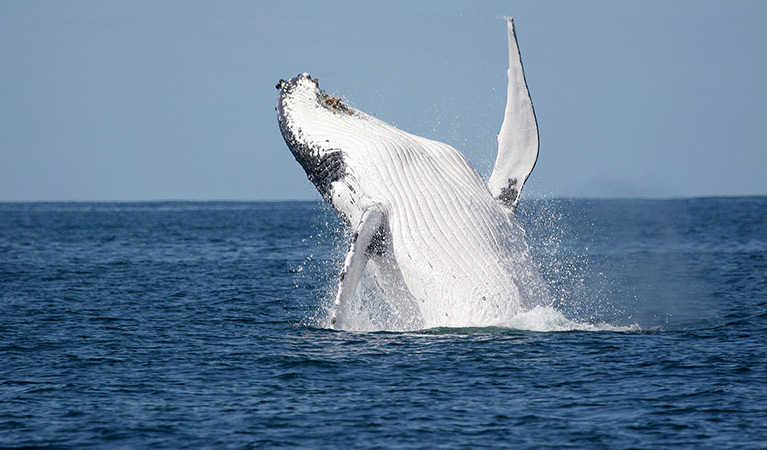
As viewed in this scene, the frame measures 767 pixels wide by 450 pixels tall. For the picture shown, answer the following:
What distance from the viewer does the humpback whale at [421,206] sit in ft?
41.6

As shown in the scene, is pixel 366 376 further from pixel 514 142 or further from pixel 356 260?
pixel 514 142

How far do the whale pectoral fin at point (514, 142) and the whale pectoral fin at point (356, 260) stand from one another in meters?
2.02

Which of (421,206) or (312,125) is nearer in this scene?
(421,206)

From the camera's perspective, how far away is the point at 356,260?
12.5 meters

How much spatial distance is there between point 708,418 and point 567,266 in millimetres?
21257

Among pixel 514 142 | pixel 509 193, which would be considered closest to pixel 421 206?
pixel 509 193

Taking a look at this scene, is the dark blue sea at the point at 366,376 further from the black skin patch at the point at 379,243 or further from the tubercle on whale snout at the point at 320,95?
the tubercle on whale snout at the point at 320,95

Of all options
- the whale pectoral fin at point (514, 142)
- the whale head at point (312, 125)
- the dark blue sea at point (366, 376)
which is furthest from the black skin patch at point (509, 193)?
the whale head at point (312, 125)

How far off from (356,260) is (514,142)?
3.11m

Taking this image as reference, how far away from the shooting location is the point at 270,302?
2011cm

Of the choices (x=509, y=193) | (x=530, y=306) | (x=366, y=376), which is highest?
(x=509, y=193)

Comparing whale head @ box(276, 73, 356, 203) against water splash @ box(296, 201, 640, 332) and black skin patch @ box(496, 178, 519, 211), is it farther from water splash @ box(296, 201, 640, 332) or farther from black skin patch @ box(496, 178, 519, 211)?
black skin patch @ box(496, 178, 519, 211)

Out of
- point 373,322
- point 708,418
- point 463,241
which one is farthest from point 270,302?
point 708,418

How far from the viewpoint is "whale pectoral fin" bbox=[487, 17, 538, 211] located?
13789mm
